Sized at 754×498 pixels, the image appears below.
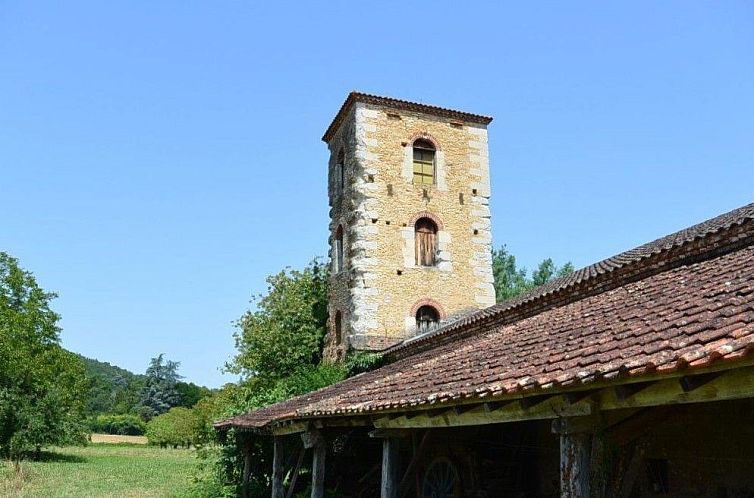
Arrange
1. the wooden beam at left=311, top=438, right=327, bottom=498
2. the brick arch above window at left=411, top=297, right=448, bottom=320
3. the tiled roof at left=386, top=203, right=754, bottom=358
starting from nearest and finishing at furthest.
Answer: the tiled roof at left=386, top=203, right=754, bottom=358 < the wooden beam at left=311, top=438, right=327, bottom=498 < the brick arch above window at left=411, top=297, right=448, bottom=320

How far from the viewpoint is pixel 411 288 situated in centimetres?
2080

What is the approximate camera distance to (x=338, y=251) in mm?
23094

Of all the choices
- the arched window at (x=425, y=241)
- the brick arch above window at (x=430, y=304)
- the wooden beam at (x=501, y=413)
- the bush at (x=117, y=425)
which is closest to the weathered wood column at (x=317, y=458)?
the wooden beam at (x=501, y=413)

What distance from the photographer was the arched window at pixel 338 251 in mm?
22903

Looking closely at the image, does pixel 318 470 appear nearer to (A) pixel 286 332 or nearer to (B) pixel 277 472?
(B) pixel 277 472

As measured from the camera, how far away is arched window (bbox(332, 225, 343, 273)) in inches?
902

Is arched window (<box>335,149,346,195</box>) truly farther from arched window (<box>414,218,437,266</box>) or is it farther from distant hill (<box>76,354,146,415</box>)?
distant hill (<box>76,354,146,415</box>)

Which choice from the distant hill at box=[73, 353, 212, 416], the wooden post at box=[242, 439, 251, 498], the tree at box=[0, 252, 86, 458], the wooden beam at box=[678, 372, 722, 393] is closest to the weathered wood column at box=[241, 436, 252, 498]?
the wooden post at box=[242, 439, 251, 498]

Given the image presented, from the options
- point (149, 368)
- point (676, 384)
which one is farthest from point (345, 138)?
point (149, 368)

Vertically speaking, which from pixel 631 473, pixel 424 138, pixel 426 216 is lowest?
pixel 631 473

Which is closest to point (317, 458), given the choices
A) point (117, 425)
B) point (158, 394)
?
point (117, 425)

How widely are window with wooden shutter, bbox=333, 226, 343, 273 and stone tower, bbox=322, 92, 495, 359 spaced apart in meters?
0.05

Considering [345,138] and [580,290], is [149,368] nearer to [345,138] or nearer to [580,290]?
[345,138]

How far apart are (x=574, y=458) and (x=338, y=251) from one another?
18595 mm
